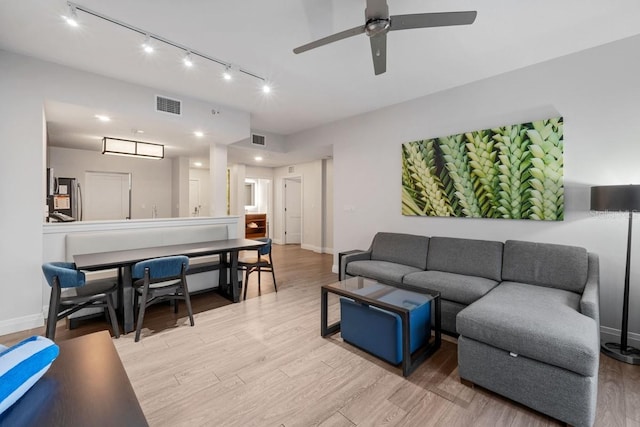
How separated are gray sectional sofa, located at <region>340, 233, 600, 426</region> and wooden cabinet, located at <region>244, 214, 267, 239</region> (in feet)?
19.1

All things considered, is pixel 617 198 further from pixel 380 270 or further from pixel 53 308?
pixel 53 308

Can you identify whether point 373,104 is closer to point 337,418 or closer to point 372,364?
point 372,364

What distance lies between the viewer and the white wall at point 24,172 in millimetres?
2891

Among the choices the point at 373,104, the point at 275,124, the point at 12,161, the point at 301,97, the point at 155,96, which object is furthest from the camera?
the point at 275,124

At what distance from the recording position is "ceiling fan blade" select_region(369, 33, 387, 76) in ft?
6.71

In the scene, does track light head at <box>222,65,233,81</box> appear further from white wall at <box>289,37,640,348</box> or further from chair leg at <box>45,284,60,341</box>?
chair leg at <box>45,284,60,341</box>

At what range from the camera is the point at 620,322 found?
269 cm

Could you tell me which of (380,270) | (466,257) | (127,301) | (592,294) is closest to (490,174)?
(466,257)

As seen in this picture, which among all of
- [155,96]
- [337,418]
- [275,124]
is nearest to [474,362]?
[337,418]

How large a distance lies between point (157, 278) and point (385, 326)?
2303 mm

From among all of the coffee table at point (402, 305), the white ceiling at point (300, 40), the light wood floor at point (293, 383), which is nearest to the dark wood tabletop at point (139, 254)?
the light wood floor at point (293, 383)

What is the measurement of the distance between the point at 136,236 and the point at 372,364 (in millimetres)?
3273

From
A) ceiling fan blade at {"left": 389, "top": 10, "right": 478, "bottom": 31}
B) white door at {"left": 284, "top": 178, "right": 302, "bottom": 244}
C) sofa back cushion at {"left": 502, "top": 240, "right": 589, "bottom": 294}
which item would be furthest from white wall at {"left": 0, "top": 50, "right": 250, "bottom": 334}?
white door at {"left": 284, "top": 178, "right": 302, "bottom": 244}

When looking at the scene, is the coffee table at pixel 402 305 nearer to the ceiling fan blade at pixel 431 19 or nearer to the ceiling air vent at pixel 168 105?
the ceiling fan blade at pixel 431 19
